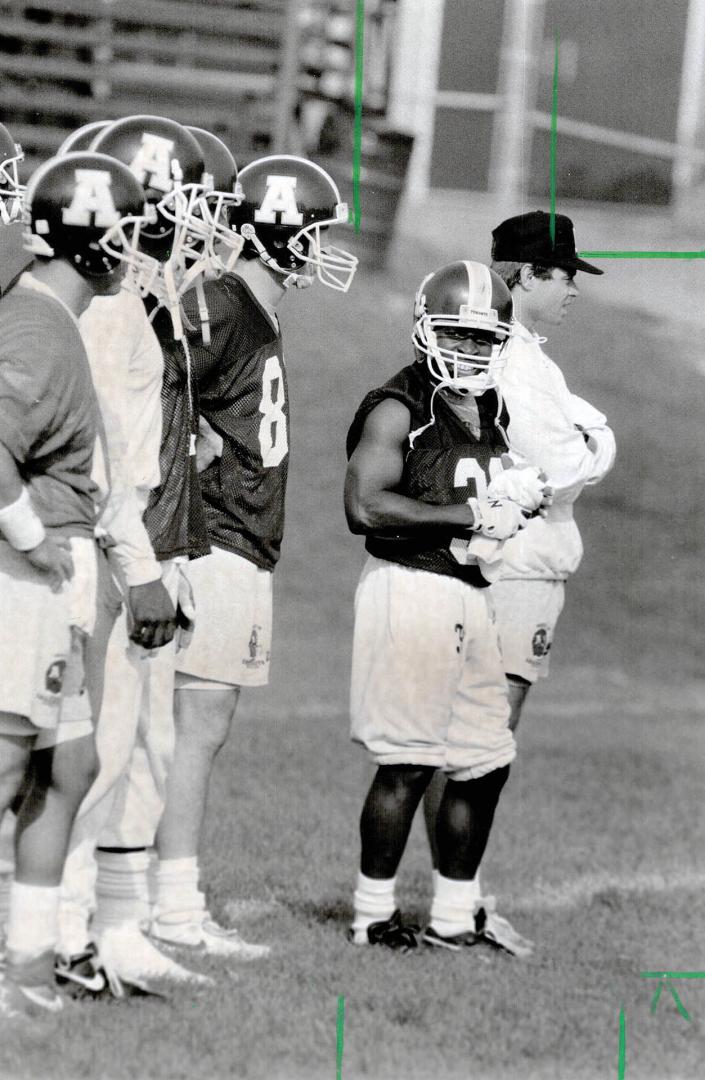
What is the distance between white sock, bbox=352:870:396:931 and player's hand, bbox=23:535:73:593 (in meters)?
1.41

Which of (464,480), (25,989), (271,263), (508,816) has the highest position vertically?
(271,263)

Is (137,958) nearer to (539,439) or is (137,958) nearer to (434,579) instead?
(434,579)

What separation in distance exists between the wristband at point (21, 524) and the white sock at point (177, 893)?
49.7 inches

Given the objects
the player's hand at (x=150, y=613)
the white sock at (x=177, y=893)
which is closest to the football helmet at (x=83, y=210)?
the player's hand at (x=150, y=613)

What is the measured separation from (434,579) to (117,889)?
3.66 ft

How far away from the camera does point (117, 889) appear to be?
13.5 feet

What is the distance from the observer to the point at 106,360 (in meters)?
3.87

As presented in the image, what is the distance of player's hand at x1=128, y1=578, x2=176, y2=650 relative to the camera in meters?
3.77

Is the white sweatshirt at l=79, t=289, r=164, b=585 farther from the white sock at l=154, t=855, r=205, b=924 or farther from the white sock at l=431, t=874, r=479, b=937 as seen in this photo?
the white sock at l=431, t=874, r=479, b=937

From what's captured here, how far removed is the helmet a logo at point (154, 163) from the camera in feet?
13.0

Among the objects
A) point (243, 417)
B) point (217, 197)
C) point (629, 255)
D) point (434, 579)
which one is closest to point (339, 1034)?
point (434, 579)

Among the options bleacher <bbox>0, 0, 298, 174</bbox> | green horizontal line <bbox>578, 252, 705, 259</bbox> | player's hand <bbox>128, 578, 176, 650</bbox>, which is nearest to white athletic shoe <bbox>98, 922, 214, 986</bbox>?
player's hand <bbox>128, 578, 176, 650</bbox>

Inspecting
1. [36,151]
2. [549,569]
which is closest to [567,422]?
[549,569]

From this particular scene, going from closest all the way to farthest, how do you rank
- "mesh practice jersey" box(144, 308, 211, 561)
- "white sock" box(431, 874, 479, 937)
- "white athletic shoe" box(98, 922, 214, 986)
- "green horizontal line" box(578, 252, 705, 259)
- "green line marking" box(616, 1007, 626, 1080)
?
"green line marking" box(616, 1007, 626, 1080) < "white athletic shoe" box(98, 922, 214, 986) < "mesh practice jersey" box(144, 308, 211, 561) < "white sock" box(431, 874, 479, 937) < "green horizontal line" box(578, 252, 705, 259)
